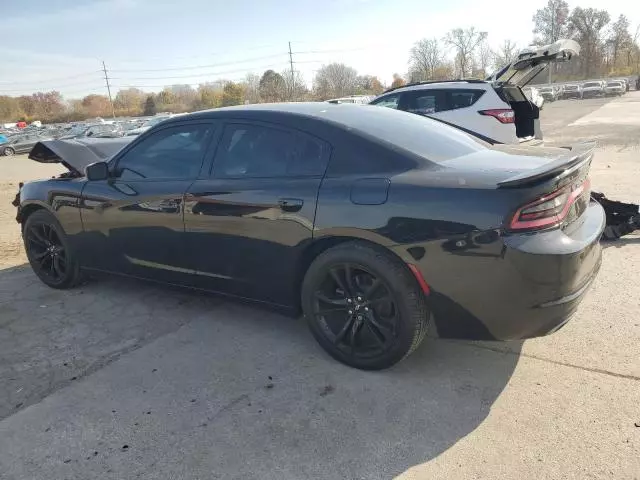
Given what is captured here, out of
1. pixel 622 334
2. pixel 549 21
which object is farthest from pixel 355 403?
pixel 549 21

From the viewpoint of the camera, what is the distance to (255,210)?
3.34 metres

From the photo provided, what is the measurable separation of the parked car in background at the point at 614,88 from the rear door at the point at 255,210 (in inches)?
1917

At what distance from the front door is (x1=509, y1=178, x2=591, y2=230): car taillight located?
7.23 ft

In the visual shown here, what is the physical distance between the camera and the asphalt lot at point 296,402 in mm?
2381

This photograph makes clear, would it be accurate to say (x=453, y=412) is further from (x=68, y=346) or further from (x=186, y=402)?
(x=68, y=346)

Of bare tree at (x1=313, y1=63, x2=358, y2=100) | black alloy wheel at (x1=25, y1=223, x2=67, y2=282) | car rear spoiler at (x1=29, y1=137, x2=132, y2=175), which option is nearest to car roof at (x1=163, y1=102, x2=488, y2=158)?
car rear spoiler at (x1=29, y1=137, x2=132, y2=175)

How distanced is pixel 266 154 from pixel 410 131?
3.13ft

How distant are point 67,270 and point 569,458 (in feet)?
13.8

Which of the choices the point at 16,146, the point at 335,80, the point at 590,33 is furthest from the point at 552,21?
the point at 16,146

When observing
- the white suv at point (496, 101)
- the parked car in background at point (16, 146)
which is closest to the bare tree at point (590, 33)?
the parked car in background at point (16, 146)

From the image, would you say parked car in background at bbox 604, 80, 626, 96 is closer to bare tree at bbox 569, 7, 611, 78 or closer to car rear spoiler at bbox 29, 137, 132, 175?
bare tree at bbox 569, 7, 611, 78

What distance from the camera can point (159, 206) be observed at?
3848 millimetres

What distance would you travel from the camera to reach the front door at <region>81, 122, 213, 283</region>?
3.78 m

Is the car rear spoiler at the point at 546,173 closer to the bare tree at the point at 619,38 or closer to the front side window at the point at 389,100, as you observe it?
the front side window at the point at 389,100
